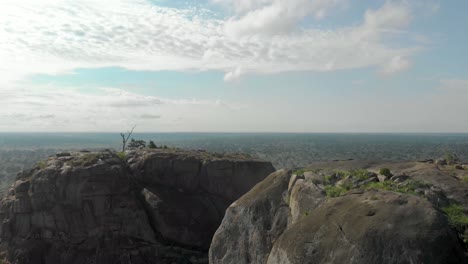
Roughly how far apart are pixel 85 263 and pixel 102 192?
266 inches

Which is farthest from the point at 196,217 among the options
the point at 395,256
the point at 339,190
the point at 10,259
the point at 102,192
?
the point at 395,256

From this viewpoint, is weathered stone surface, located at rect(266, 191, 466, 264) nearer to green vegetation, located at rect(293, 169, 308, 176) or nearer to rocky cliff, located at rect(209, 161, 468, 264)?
rocky cliff, located at rect(209, 161, 468, 264)

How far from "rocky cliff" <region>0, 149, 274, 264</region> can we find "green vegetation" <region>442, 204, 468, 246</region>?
24713 mm

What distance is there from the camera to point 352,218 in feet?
52.8

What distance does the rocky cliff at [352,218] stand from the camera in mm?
14250

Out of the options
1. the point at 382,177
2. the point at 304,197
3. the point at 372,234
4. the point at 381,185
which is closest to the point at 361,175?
the point at 382,177

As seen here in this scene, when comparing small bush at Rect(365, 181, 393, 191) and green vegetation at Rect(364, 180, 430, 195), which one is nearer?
green vegetation at Rect(364, 180, 430, 195)

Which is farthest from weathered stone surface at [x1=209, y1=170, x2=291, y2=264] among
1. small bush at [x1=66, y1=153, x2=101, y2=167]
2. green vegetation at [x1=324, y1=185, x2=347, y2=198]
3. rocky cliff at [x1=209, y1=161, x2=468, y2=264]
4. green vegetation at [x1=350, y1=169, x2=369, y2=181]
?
small bush at [x1=66, y1=153, x2=101, y2=167]

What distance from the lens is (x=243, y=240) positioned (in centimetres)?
2250

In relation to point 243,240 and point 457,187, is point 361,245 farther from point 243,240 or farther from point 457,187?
point 243,240

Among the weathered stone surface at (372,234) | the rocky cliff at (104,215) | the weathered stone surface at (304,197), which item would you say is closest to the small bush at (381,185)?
the weathered stone surface at (372,234)

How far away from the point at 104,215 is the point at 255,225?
21739 mm

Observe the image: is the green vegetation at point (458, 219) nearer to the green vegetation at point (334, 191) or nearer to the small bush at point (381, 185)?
the small bush at point (381, 185)

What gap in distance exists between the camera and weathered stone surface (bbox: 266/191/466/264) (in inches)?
548
